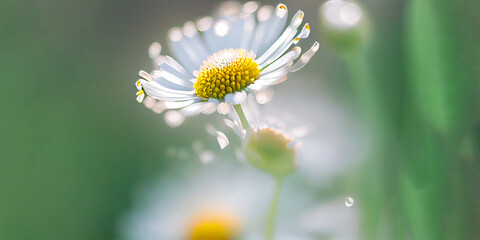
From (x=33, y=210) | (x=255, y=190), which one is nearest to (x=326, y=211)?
(x=255, y=190)

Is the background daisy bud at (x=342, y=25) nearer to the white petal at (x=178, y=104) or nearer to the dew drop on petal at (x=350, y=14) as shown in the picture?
the dew drop on petal at (x=350, y=14)

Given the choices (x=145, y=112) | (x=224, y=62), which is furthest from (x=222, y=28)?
(x=145, y=112)

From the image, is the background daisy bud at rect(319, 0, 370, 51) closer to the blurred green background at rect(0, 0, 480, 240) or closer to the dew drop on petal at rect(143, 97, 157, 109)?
the blurred green background at rect(0, 0, 480, 240)

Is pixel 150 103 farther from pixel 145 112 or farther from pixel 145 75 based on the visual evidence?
pixel 145 112

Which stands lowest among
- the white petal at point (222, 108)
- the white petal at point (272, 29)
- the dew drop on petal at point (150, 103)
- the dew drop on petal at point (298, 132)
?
the white petal at point (222, 108)

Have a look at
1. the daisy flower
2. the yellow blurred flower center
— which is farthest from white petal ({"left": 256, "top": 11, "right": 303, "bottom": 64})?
the yellow blurred flower center

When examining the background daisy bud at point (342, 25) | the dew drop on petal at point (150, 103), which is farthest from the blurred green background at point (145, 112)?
the dew drop on petal at point (150, 103)

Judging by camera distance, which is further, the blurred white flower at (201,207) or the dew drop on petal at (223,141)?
the blurred white flower at (201,207)

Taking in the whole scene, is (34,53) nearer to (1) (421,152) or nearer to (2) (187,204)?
(2) (187,204)

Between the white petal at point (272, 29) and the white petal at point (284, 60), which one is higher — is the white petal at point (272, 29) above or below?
above
